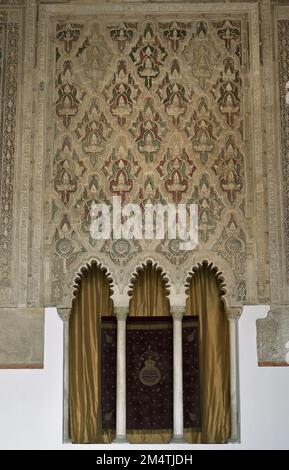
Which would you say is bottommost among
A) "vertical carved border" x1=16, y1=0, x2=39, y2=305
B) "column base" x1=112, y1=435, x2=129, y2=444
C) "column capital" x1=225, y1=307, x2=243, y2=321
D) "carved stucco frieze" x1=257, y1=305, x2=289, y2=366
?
"column base" x1=112, y1=435, x2=129, y2=444

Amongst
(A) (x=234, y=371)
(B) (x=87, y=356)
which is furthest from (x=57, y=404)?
(A) (x=234, y=371)

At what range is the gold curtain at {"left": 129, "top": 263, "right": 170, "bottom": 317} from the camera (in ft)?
32.4

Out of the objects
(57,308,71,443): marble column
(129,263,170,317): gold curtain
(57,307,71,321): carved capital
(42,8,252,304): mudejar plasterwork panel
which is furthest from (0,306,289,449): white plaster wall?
(129,263,170,317): gold curtain

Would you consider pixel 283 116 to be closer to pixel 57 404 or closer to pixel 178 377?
pixel 178 377

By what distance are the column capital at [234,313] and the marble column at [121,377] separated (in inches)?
42.5

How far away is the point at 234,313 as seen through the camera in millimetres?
9547

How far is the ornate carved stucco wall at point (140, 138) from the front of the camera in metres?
9.70

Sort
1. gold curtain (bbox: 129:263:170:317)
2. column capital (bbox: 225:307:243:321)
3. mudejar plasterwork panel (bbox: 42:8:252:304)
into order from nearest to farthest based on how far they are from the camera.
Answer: column capital (bbox: 225:307:243:321), mudejar plasterwork panel (bbox: 42:8:252:304), gold curtain (bbox: 129:263:170:317)

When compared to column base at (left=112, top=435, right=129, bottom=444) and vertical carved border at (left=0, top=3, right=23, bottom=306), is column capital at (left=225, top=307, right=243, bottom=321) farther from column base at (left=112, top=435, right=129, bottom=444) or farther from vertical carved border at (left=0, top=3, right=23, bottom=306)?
vertical carved border at (left=0, top=3, right=23, bottom=306)

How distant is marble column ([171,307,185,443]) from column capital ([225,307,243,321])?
0.49 metres

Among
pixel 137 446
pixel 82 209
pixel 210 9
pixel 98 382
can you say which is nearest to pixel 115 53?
pixel 210 9

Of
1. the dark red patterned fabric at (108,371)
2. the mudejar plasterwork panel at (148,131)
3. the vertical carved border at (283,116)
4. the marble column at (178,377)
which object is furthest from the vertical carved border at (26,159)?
the vertical carved border at (283,116)
